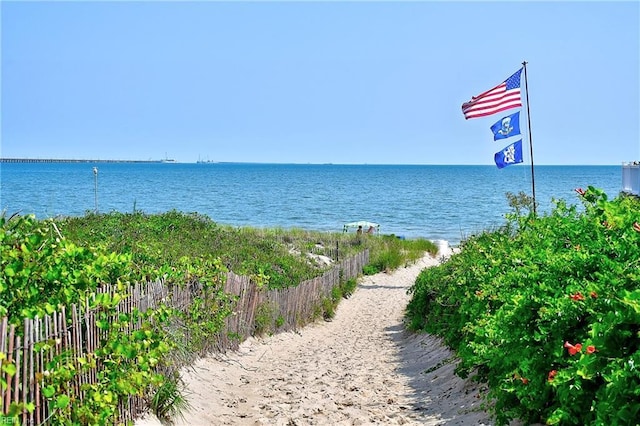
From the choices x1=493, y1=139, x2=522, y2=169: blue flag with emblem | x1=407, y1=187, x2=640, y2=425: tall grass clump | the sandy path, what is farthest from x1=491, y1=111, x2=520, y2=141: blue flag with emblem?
x1=407, y1=187, x2=640, y2=425: tall grass clump

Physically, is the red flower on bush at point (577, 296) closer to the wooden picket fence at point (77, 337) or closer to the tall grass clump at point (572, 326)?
the tall grass clump at point (572, 326)

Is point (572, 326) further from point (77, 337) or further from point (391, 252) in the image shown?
point (391, 252)

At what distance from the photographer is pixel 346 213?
67875 mm

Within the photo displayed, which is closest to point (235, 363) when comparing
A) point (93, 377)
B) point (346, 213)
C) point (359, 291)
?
point (93, 377)

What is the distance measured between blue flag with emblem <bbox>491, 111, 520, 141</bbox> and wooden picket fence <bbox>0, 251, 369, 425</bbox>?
1000 cm

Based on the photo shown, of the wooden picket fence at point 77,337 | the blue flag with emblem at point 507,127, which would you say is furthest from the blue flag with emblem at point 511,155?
the wooden picket fence at point 77,337

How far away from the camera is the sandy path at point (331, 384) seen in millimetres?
7773

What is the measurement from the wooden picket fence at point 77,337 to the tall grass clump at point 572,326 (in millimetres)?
3247

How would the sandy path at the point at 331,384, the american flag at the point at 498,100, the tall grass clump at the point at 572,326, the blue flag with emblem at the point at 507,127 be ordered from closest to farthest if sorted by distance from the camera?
the tall grass clump at the point at 572,326, the sandy path at the point at 331,384, the american flag at the point at 498,100, the blue flag with emblem at the point at 507,127

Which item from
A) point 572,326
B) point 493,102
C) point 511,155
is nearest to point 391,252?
point 511,155

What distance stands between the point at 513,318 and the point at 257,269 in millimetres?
9312

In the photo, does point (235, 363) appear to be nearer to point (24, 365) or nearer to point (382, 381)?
point (382, 381)

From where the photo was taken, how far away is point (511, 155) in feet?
63.9

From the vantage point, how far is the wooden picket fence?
450 centimetres
